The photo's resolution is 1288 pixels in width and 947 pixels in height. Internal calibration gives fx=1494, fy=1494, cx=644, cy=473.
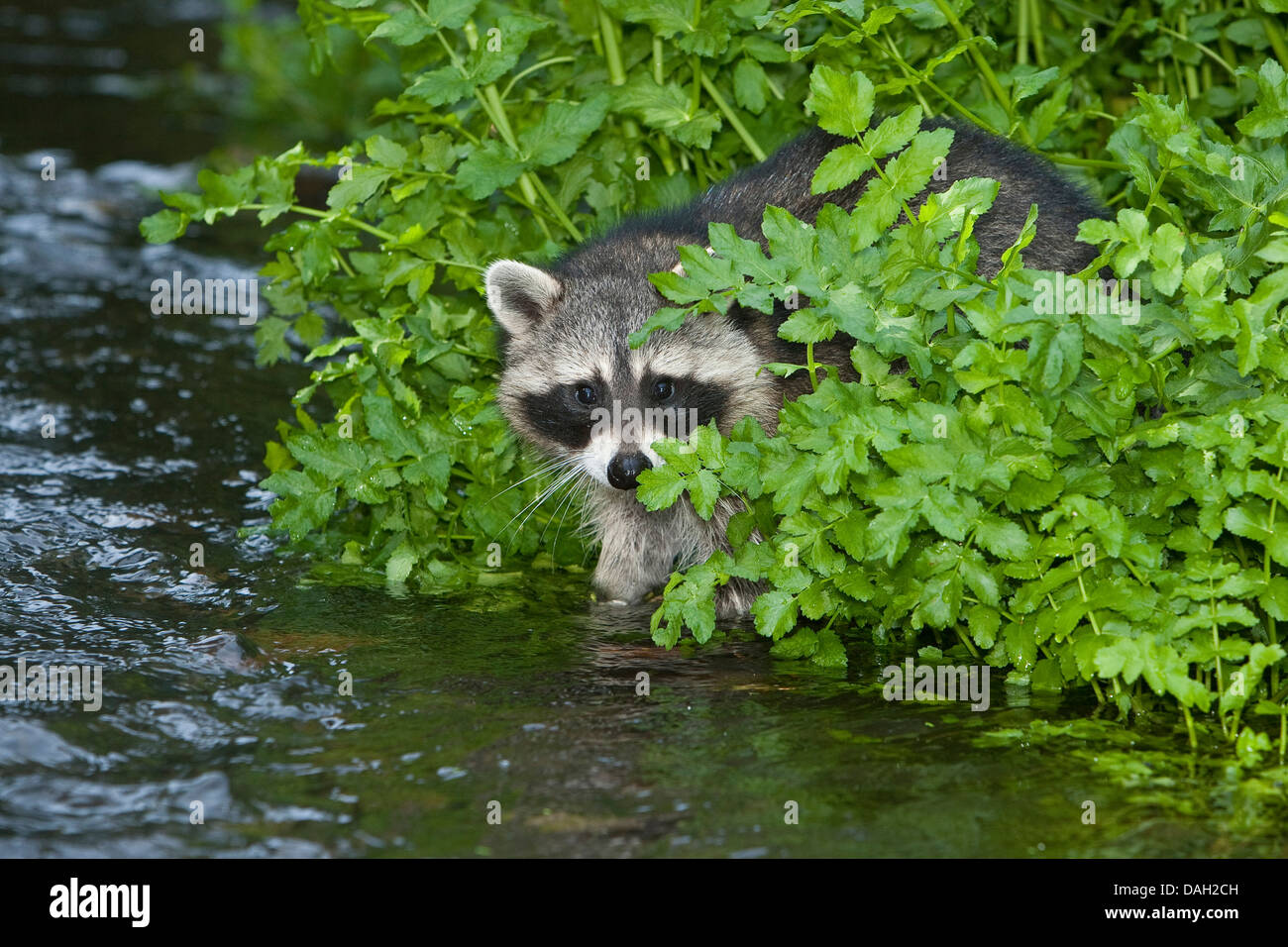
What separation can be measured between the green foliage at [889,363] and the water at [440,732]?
0.26 m

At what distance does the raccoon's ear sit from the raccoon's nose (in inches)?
33.8

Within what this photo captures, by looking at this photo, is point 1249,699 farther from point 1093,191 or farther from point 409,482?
point 409,482

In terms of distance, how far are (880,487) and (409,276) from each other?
8.84 ft

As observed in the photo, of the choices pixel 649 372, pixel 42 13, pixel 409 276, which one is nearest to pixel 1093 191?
pixel 649 372

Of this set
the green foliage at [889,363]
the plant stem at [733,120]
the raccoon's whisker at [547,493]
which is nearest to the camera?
the green foliage at [889,363]

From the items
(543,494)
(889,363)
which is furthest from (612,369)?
(889,363)

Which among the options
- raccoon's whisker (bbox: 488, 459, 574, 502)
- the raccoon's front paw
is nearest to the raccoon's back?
raccoon's whisker (bbox: 488, 459, 574, 502)

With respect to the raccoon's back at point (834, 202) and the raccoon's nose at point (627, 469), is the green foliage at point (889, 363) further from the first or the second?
the raccoon's nose at point (627, 469)

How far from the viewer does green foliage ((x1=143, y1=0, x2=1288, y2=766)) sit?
439 centimetres

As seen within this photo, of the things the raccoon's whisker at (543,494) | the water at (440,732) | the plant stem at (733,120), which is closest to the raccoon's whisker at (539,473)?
the raccoon's whisker at (543,494)

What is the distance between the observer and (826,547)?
15.9 feet

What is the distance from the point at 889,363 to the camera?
4.89m

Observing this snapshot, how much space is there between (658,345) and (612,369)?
7.6 inches

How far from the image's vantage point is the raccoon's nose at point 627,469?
5.23 metres
